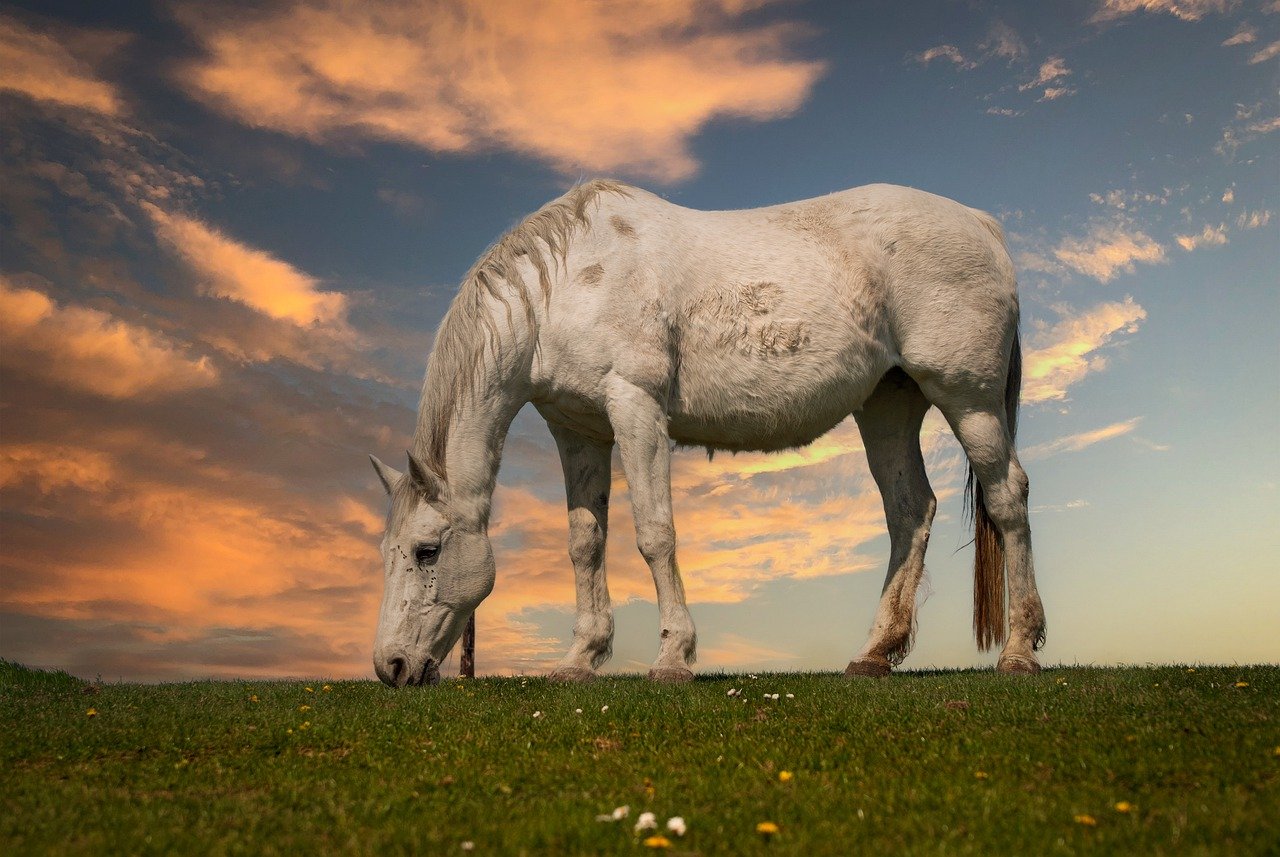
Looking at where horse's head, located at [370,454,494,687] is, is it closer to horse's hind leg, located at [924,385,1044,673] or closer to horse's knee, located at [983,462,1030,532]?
horse's hind leg, located at [924,385,1044,673]

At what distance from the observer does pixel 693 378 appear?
9430 millimetres

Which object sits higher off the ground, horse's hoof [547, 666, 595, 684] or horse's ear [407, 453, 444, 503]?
horse's ear [407, 453, 444, 503]

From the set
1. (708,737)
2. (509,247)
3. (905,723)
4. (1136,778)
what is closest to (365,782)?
(708,737)

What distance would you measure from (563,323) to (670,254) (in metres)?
1.24

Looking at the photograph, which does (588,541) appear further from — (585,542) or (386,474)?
(386,474)

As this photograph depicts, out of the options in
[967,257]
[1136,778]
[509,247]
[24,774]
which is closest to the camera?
[1136,778]

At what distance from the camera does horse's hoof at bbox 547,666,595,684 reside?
9.27 metres

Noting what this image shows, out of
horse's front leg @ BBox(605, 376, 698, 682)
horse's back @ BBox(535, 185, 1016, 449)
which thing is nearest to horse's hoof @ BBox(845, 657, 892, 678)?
horse's front leg @ BBox(605, 376, 698, 682)

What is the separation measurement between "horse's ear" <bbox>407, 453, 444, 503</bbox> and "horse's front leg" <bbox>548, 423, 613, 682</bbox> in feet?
4.51

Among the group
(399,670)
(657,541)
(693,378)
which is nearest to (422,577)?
(399,670)

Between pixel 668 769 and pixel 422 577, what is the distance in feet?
13.0

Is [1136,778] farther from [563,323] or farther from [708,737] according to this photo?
[563,323]

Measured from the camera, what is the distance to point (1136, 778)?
17.1 feet

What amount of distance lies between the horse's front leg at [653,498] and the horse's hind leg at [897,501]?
2313 mm
